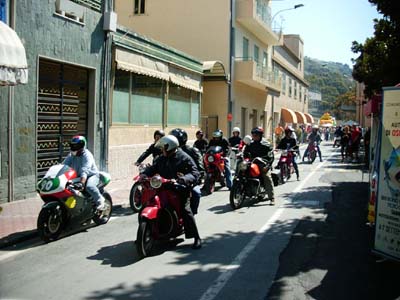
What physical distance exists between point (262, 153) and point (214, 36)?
16.5 metres

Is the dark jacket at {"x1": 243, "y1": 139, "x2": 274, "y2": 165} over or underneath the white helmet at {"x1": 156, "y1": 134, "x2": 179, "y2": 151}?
underneath

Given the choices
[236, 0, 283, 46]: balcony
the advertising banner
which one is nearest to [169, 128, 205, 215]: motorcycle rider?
the advertising banner

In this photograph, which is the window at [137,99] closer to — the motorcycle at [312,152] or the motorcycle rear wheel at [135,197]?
the motorcycle rear wheel at [135,197]

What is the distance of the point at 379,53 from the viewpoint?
54.3 ft

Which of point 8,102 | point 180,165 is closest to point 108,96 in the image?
point 8,102

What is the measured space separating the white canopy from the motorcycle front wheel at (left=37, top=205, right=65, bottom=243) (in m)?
2.43

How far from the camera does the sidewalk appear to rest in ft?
24.9

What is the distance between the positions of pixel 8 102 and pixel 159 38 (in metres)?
18.2

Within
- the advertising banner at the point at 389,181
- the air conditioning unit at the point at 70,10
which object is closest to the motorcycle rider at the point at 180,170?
the advertising banner at the point at 389,181

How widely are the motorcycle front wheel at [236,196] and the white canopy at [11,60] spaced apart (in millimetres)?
4726

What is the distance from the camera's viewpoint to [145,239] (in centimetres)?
652

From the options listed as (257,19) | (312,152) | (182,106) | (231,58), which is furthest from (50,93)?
(257,19)

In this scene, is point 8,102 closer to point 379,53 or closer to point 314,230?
point 314,230

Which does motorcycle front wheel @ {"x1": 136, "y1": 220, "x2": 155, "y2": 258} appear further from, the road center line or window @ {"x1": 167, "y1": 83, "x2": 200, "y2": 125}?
window @ {"x1": 167, "y1": 83, "x2": 200, "y2": 125}
